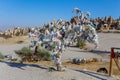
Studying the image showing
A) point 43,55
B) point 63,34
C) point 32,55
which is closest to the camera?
point 63,34

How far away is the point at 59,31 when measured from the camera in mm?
16719

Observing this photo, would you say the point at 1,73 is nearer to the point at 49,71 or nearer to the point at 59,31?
the point at 49,71

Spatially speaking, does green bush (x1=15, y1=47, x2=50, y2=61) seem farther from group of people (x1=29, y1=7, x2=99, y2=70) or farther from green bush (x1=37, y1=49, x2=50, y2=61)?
group of people (x1=29, y1=7, x2=99, y2=70)

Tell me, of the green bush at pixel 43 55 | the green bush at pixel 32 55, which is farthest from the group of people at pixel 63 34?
the green bush at pixel 43 55

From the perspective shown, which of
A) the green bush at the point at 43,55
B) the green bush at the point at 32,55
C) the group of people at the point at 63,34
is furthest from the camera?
the green bush at the point at 43,55

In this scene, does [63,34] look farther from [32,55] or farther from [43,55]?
[43,55]

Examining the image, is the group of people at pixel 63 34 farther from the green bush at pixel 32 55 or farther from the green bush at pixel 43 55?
the green bush at pixel 43 55

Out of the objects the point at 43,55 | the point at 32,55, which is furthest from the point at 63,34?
the point at 43,55

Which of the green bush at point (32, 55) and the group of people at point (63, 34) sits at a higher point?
the group of people at point (63, 34)

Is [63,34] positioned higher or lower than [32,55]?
higher

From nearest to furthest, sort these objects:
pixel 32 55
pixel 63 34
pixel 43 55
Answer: pixel 63 34, pixel 32 55, pixel 43 55

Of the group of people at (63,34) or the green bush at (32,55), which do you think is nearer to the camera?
the group of people at (63,34)

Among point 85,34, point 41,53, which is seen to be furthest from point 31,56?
point 85,34

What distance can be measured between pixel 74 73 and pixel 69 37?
67.0 inches
